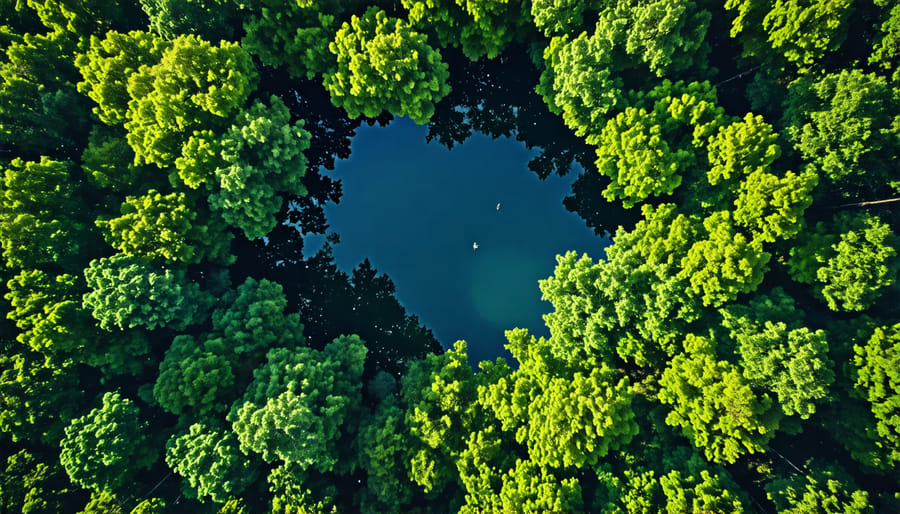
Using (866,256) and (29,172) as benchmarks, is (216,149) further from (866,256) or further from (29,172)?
(866,256)

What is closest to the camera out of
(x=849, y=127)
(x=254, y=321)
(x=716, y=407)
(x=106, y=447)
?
(x=716, y=407)

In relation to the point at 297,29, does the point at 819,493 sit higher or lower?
lower

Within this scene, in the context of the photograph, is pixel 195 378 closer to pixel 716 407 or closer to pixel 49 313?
pixel 49 313

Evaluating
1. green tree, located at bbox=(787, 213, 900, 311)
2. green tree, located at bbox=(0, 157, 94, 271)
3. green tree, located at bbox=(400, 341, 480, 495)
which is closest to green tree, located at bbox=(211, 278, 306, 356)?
green tree, located at bbox=(0, 157, 94, 271)

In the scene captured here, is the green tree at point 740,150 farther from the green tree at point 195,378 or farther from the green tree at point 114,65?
the green tree at point 114,65

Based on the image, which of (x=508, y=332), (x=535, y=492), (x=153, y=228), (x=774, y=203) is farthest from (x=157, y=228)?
(x=774, y=203)

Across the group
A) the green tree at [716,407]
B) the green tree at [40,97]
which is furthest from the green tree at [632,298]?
the green tree at [40,97]

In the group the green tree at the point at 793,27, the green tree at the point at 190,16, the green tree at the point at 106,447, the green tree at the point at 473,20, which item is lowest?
the green tree at the point at 106,447
